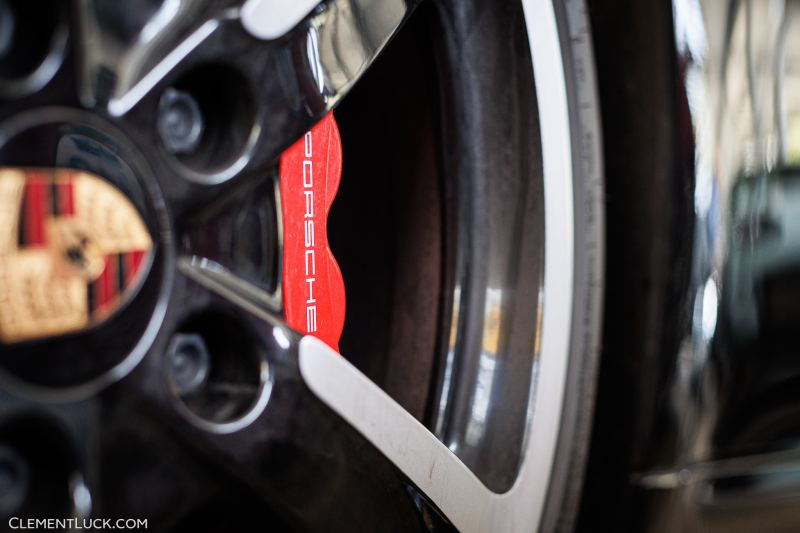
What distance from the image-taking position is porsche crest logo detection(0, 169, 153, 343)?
0.41m

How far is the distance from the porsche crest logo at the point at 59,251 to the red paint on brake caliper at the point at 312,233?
0.54ft

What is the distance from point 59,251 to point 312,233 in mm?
248

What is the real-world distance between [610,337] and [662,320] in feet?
0.17

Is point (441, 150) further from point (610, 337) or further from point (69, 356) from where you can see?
point (69, 356)

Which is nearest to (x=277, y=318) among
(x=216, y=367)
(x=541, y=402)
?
(x=216, y=367)

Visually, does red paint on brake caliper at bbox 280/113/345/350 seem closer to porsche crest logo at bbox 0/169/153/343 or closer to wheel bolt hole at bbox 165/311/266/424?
wheel bolt hole at bbox 165/311/266/424

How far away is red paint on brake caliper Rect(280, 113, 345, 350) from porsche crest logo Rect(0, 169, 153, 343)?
0.17 metres

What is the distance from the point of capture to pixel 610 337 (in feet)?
2.56

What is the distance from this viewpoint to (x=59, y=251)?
0.43 m

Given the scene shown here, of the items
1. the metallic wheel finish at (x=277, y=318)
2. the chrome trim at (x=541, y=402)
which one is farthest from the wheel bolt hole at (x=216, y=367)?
the chrome trim at (x=541, y=402)

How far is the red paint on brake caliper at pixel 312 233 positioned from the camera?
0.61 metres

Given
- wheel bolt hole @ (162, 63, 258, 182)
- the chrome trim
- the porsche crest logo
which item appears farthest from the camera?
the chrome trim

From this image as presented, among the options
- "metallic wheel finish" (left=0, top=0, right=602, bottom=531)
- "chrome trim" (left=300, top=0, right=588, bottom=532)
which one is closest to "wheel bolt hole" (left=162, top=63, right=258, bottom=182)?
"metallic wheel finish" (left=0, top=0, right=602, bottom=531)

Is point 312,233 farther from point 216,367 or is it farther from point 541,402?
point 541,402
